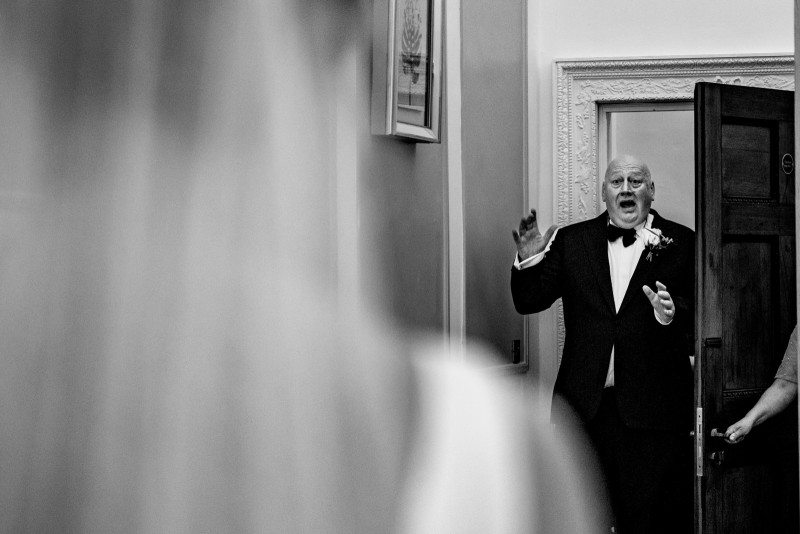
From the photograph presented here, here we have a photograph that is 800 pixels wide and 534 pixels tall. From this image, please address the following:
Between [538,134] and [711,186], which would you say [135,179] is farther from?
[538,134]

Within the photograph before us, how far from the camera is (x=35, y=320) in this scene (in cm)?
198

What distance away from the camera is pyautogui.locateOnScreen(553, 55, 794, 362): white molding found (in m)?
5.07

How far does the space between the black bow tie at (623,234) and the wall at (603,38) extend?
857mm

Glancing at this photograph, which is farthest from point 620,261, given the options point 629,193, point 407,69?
point 407,69

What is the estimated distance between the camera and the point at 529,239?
169 inches

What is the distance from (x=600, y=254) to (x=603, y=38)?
4.50 feet

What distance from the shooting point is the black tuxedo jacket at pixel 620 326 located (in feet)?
13.3

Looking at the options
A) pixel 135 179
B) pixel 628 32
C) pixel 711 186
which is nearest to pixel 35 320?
pixel 135 179

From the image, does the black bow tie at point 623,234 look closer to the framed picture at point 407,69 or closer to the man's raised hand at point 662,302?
the man's raised hand at point 662,302

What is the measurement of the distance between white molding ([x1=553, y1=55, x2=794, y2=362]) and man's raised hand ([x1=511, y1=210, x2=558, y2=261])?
0.85 meters

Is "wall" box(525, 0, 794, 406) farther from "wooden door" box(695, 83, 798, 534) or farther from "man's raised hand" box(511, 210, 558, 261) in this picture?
"wooden door" box(695, 83, 798, 534)

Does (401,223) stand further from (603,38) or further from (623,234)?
(603,38)

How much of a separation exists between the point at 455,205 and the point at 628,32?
1489 millimetres

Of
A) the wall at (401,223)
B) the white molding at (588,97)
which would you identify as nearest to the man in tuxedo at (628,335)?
the wall at (401,223)
